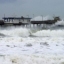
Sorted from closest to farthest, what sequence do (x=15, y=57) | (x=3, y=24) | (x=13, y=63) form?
(x=13, y=63) < (x=15, y=57) < (x=3, y=24)

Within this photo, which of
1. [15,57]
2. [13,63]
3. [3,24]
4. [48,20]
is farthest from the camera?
[48,20]

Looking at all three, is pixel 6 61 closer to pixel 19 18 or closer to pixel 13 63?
pixel 13 63

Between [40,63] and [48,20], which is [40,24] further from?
[40,63]

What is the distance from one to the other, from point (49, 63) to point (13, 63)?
1752 millimetres

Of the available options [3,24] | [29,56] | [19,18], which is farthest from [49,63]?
[19,18]

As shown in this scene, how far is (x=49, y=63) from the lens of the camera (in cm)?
1205

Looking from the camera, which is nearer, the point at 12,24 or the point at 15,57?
the point at 15,57

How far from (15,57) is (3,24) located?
52.8 metres

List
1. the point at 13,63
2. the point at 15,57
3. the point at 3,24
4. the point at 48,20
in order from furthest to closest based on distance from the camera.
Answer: the point at 48,20, the point at 3,24, the point at 15,57, the point at 13,63

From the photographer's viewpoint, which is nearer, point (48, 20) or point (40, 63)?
point (40, 63)

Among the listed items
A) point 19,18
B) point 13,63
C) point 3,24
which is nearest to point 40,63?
point 13,63

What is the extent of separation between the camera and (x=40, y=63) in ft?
39.4

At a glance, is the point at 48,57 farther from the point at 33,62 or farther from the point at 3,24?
the point at 3,24

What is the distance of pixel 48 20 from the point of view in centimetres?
7206
